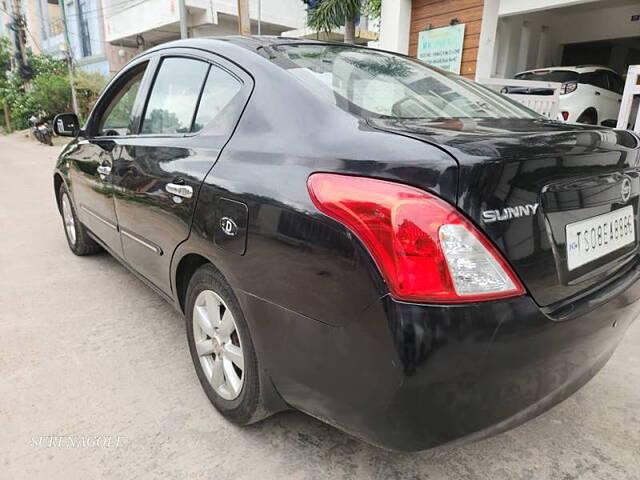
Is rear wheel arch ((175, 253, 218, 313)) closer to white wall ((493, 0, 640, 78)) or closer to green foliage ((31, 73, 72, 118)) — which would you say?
white wall ((493, 0, 640, 78))

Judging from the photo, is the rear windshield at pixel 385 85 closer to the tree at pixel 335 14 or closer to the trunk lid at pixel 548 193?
the trunk lid at pixel 548 193

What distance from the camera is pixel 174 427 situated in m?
1.99

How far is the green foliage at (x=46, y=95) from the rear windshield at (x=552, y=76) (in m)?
15.4

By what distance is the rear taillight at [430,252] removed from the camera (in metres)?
1.20

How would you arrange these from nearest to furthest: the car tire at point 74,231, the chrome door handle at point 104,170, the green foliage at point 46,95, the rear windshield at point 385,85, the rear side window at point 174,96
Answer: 1. the rear windshield at point 385,85
2. the rear side window at point 174,96
3. the chrome door handle at point 104,170
4. the car tire at point 74,231
5. the green foliage at point 46,95

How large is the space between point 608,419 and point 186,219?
6.70 feet

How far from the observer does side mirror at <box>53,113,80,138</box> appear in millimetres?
3535

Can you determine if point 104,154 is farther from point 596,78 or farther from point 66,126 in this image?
point 596,78

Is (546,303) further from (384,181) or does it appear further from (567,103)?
(567,103)

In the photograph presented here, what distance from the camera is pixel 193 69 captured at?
88.4 inches

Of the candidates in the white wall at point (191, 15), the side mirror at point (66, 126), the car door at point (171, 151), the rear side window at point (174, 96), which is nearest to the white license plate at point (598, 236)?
the car door at point (171, 151)

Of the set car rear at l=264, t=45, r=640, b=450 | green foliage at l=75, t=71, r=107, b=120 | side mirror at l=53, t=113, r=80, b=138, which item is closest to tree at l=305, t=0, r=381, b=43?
side mirror at l=53, t=113, r=80, b=138

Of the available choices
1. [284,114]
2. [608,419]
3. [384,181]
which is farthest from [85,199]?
[608,419]

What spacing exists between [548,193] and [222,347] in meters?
1.34
